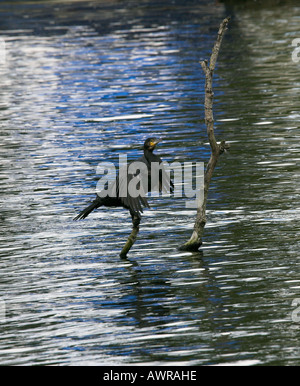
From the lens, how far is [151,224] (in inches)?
655

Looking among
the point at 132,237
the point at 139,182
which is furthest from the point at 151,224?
the point at 139,182

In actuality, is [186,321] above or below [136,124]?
above

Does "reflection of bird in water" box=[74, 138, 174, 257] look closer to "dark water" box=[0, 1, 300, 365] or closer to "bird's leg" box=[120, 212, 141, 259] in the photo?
"bird's leg" box=[120, 212, 141, 259]

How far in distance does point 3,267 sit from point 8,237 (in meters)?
1.81

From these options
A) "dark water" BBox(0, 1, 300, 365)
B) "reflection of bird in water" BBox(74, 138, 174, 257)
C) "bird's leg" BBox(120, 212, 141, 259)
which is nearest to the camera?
"dark water" BBox(0, 1, 300, 365)

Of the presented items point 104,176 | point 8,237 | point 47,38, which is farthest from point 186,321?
point 47,38

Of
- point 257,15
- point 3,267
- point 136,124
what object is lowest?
point 257,15

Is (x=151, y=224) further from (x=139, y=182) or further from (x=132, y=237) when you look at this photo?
(x=139, y=182)

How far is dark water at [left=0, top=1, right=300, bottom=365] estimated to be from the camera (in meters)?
11.4

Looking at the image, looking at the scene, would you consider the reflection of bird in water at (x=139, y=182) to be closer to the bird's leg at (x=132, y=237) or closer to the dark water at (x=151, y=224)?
the bird's leg at (x=132, y=237)

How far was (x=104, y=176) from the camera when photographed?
20.9m

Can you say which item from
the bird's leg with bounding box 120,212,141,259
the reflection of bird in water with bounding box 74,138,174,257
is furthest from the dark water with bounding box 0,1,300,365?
the reflection of bird in water with bounding box 74,138,174,257

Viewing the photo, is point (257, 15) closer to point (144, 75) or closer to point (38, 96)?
point (144, 75)

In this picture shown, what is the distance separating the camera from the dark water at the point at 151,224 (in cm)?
1141
